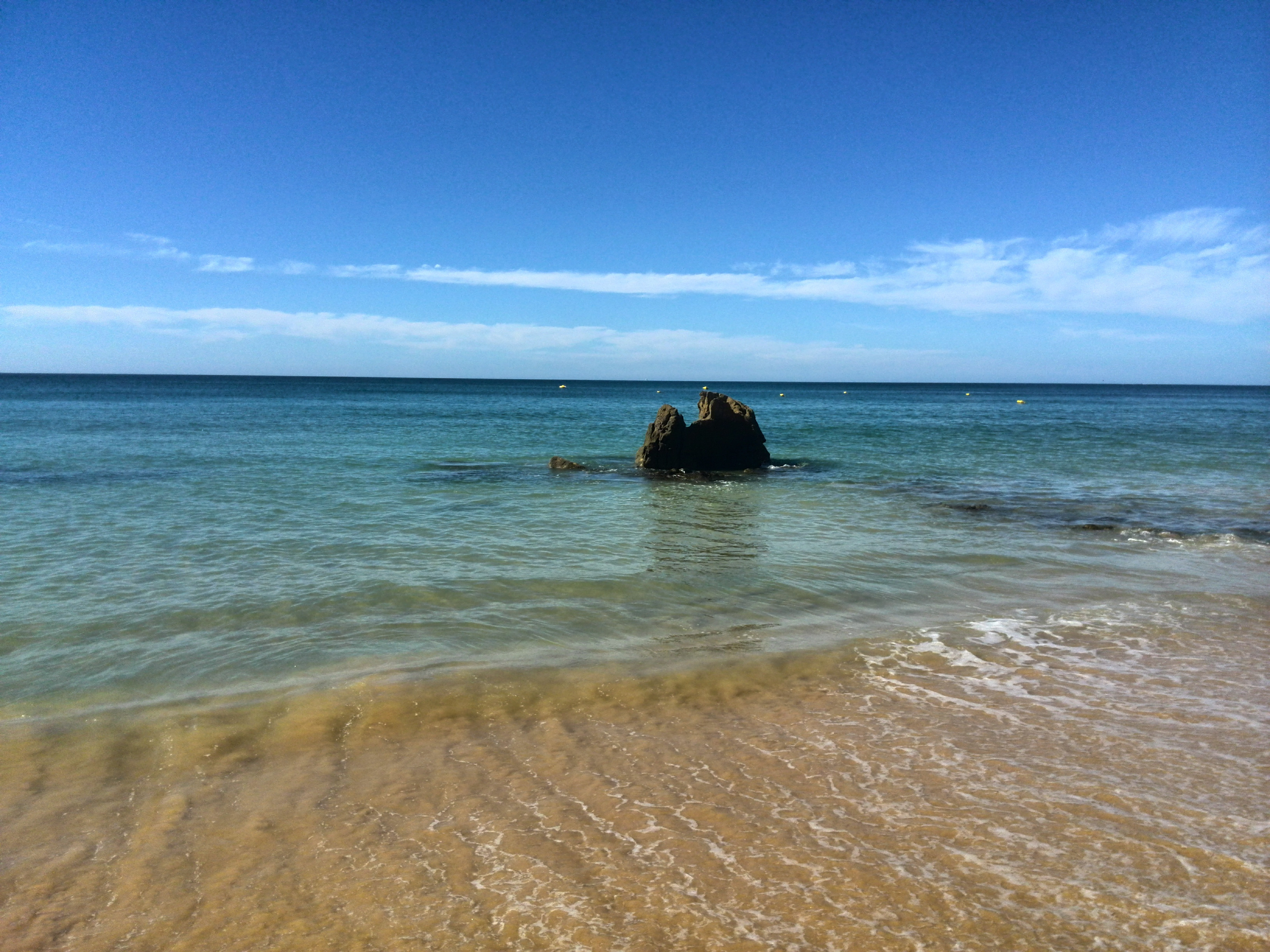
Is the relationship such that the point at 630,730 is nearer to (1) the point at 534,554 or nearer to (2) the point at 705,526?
(1) the point at 534,554

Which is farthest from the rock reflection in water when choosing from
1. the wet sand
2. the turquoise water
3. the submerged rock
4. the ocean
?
the wet sand

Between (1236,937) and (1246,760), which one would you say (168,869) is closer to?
(1236,937)

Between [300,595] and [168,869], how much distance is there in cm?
572

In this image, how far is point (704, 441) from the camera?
75.8 feet

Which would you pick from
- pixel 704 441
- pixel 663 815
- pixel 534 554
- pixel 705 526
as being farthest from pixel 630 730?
pixel 704 441

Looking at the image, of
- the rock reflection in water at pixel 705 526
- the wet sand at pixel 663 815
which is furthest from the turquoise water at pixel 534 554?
the wet sand at pixel 663 815

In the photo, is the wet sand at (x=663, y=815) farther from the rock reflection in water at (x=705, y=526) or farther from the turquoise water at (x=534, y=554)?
the rock reflection in water at (x=705, y=526)

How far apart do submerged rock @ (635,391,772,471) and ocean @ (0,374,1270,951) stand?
7309 mm

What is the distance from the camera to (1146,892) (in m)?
3.68

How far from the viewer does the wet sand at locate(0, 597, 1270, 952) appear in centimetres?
355

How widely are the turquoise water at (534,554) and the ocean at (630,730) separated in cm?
9

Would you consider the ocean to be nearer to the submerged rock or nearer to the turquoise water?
the turquoise water

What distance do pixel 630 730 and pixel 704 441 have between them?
57.9 feet

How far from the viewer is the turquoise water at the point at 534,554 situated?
25.5 feet
